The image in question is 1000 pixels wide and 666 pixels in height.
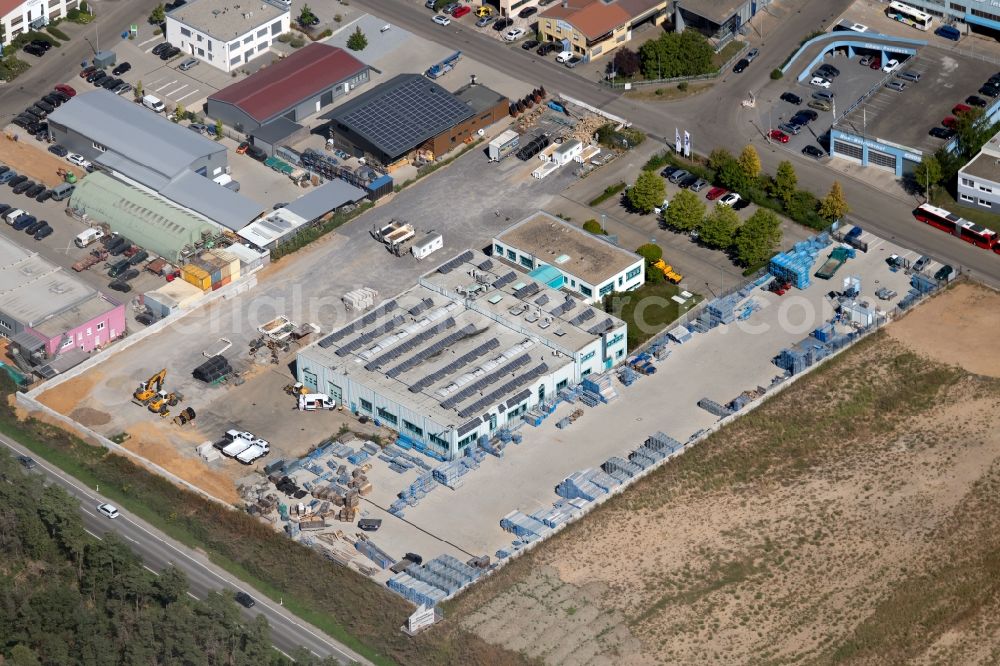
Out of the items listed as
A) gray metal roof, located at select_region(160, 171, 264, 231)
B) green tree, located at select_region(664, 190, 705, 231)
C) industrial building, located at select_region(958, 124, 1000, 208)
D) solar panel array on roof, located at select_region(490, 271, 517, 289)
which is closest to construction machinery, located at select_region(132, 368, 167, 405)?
gray metal roof, located at select_region(160, 171, 264, 231)

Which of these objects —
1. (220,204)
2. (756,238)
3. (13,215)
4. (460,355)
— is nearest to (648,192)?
(756,238)

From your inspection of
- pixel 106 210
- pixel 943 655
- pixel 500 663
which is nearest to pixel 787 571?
pixel 943 655

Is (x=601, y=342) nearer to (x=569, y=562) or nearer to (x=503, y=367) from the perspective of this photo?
(x=503, y=367)

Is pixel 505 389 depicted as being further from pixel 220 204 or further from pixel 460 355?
pixel 220 204

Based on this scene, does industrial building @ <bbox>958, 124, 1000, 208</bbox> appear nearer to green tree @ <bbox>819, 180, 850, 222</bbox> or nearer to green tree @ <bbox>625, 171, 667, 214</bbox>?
green tree @ <bbox>819, 180, 850, 222</bbox>

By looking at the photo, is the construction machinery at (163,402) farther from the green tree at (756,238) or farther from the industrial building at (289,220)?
the green tree at (756,238)
